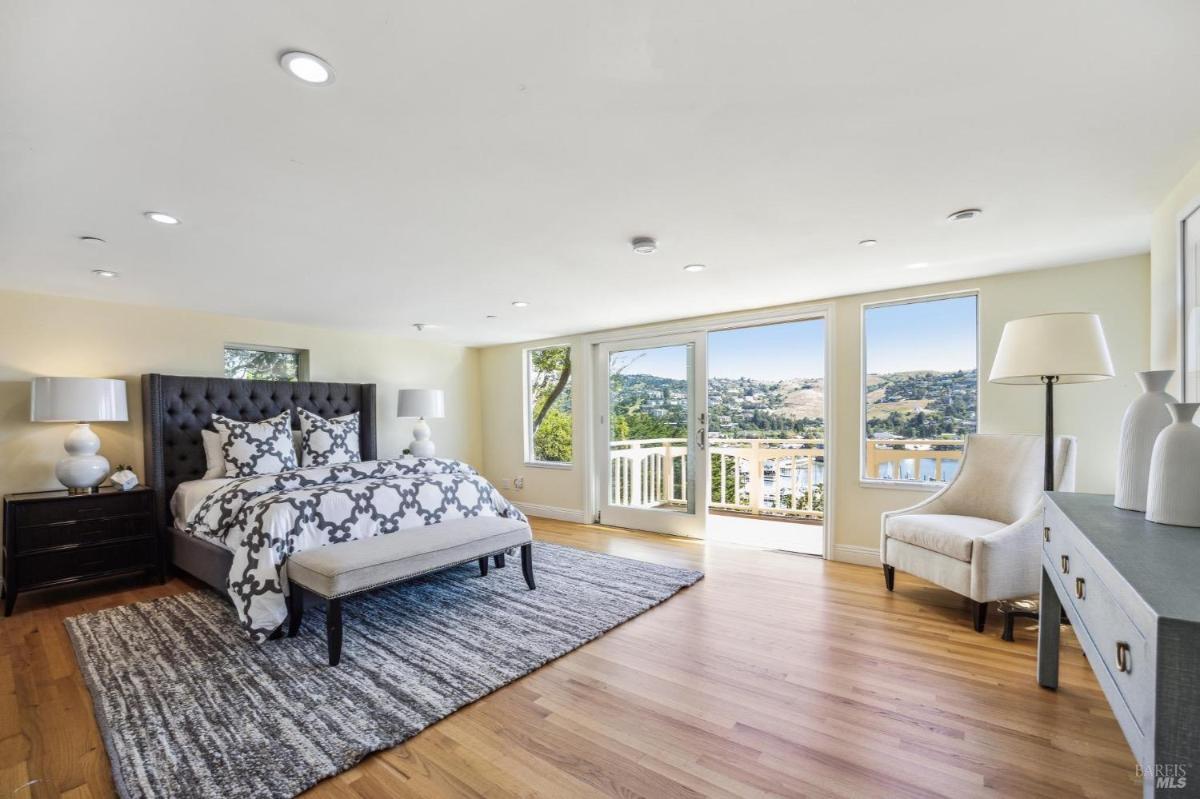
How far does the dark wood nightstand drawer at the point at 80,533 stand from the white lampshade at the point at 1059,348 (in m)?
5.43

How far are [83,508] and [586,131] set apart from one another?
4.04 metres

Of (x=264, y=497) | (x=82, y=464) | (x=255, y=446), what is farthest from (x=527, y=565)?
(x=82, y=464)

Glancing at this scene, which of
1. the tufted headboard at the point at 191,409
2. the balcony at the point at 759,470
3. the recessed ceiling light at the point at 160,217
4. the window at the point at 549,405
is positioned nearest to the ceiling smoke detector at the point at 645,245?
the recessed ceiling light at the point at 160,217

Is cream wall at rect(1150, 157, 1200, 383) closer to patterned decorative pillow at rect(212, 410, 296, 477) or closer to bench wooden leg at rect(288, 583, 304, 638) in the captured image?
bench wooden leg at rect(288, 583, 304, 638)

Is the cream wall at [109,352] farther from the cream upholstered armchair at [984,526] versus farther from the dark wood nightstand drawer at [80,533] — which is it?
the cream upholstered armchair at [984,526]

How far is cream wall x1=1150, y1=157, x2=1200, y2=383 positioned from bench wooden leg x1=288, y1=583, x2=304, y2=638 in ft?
13.2

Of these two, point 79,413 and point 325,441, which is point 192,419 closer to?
point 79,413

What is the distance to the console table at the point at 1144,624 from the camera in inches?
31.0

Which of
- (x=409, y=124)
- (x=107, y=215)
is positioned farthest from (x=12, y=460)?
(x=409, y=124)

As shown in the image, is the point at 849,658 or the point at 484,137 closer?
the point at 484,137

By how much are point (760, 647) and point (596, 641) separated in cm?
82

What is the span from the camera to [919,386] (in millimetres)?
3684

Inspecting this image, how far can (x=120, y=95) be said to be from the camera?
1.37 metres

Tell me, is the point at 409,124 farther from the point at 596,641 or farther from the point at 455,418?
the point at 455,418
